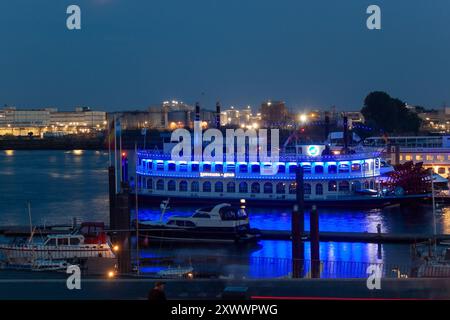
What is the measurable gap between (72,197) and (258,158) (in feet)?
17.9

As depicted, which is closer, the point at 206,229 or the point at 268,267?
the point at 268,267

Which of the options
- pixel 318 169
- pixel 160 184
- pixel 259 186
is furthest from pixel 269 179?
pixel 160 184

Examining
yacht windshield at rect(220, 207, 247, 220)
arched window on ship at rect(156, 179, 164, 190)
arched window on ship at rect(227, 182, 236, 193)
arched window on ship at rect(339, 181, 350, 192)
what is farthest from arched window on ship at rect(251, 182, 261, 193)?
yacht windshield at rect(220, 207, 247, 220)

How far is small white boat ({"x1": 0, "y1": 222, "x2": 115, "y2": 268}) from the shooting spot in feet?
29.2

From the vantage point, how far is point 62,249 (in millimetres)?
9031

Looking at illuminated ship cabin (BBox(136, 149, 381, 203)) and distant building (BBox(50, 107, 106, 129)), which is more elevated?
distant building (BBox(50, 107, 106, 129))

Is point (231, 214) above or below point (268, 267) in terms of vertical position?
above

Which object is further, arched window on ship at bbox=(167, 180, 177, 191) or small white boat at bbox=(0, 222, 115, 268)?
arched window on ship at bbox=(167, 180, 177, 191)

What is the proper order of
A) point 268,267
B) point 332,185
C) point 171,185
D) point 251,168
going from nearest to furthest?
1. point 268,267
2. point 332,185
3. point 251,168
4. point 171,185

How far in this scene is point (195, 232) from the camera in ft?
38.0

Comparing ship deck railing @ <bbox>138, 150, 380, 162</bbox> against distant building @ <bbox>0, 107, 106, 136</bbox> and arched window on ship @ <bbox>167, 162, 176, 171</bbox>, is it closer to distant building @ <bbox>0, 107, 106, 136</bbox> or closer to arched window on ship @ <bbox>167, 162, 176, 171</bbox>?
arched window on ship @ <bbox>167, 162, 176, 171</bbox>

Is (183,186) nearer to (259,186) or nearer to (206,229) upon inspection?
(259,186)
